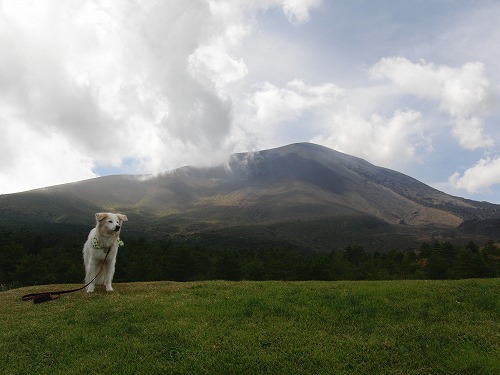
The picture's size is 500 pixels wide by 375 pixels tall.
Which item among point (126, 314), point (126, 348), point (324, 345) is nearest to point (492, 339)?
point (324, 345)

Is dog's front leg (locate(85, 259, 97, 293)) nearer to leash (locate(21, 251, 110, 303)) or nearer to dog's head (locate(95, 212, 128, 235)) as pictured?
leash (locate(21, 251, 110, 303))

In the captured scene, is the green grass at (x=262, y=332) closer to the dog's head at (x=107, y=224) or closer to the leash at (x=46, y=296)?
the leash at (x=46, y=296)

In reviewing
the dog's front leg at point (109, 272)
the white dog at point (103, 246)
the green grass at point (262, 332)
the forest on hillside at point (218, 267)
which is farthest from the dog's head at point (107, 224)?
the forest on hillside at point (218, 267)

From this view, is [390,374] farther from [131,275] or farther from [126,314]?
[131,275]

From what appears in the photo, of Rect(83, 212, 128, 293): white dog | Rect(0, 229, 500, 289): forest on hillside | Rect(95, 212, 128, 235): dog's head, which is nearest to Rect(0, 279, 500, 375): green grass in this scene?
Rect(83, 212, 128, 293): white dog

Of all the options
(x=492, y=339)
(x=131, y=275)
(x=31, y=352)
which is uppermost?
(x=492, y=339)

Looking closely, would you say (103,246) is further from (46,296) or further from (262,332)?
(262,332)

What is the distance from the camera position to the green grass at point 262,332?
9578mm

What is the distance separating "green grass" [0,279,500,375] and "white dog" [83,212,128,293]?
54.8 inches

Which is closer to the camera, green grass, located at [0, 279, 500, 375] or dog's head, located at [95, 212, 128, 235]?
green grass, located at [0, 279, 500, 375]

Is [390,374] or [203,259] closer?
[390,374]

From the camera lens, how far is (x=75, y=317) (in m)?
13.2

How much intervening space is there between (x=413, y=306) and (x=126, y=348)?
1004 cm

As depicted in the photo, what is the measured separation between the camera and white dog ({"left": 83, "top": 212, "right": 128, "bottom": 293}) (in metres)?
16.7
